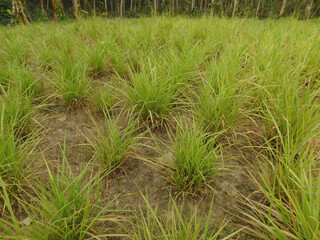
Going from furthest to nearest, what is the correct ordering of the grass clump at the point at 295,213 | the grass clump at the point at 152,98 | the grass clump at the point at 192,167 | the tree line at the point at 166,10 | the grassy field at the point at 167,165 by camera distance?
the tree line at the point at 166,10 → the grass clump at the point at 152,98 → the grass clump at the point at 192,167 → the grassy field at the point at 167,165 → the grass clump at the point at 295,213

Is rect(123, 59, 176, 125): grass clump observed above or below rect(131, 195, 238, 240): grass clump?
above

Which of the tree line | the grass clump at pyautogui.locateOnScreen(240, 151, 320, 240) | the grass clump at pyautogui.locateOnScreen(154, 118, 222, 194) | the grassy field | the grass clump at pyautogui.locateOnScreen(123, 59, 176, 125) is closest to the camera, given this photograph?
the grass clump at pyautogui.locateOnScreen(240, 151, 320, 240)

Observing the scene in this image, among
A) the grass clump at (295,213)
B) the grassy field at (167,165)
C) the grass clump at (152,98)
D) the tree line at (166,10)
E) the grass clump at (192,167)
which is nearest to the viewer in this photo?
the grass clump at (295,213)

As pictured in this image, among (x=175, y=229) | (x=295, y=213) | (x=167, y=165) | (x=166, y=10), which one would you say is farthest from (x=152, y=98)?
(x=166, y=10)

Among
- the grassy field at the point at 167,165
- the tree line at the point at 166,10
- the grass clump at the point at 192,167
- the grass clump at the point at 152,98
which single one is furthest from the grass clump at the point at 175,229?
the tree line at the point at 166,10

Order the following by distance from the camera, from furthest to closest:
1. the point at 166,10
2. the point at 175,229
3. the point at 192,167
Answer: the point at 166,10 → the point at 192,167 → the point at 175,229

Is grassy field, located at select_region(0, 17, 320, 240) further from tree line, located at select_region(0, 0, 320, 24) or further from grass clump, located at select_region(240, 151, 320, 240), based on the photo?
tree line, located at select_region(0, 0, 320, 24)

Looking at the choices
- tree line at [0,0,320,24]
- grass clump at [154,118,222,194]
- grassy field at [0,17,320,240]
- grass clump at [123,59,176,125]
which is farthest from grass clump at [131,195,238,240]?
tree line at [0,0,320,24]

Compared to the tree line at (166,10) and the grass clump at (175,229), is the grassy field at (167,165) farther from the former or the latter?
the tree line at (166,10)

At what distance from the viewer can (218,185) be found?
1.07 m

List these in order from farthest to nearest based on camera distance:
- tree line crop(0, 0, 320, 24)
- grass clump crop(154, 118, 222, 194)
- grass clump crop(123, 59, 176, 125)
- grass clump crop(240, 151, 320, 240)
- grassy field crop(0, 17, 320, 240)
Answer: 1. tree line crop(0, 0, 320, 24)
2. grass clump crop(123, 59, 176, 125)
3. grass clump crop(154, 118, 222, 194)
4. grassy field crop(0, 17, 320, 240)
5. grass clump crop(240, 151, 320, 240)

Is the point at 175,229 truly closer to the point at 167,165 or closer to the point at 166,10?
the point at 167,165

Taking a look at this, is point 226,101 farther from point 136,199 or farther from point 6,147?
point 6,147

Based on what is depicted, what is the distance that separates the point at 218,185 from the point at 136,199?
0.46 m
